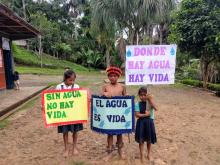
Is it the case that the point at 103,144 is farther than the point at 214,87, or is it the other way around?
the point at 214,87

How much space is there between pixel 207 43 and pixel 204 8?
1935mm

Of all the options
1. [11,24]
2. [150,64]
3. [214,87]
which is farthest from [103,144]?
[214,87]

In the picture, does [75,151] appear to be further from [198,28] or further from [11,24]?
[198,28]

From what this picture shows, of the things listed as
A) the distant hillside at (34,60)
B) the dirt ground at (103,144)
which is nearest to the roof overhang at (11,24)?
the dirt ground at (103,144)

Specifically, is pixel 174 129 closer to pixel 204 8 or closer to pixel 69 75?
pixel 69 75

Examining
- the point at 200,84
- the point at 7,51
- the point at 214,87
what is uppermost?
the point at 7,51

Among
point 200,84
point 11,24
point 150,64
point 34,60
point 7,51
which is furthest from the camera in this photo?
point 34,60

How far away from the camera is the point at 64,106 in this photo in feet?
20.0

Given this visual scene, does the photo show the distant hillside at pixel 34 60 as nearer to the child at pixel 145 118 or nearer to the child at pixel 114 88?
the child at pixel 114 88

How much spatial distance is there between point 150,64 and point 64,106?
5.76 ft

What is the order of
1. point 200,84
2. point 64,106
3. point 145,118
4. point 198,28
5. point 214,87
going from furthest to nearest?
point 200,84, point 214,87, point 198,28, point 64,106, point 145,118

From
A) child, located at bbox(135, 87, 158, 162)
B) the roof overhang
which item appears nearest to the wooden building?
the roof overhang

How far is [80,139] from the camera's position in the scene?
7.32 m

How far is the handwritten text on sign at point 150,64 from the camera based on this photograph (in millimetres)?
6473
